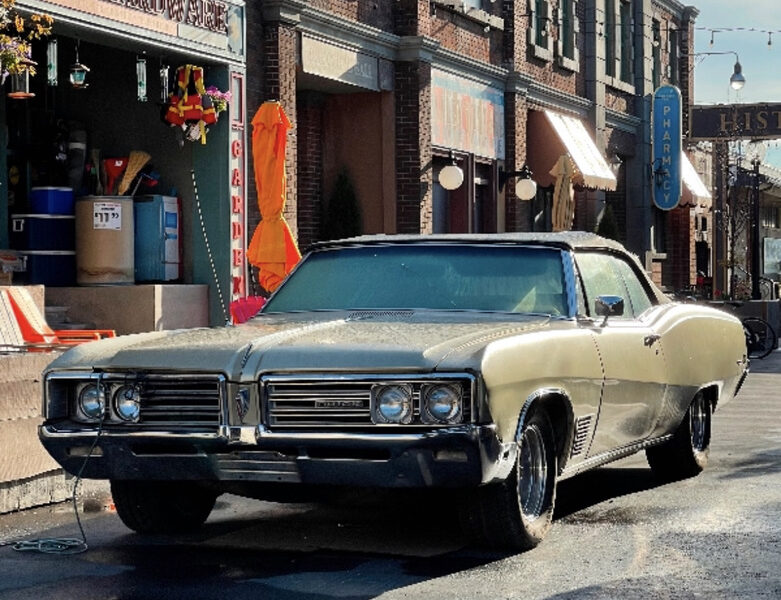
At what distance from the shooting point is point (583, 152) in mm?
28234

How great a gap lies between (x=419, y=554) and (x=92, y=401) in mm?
1669

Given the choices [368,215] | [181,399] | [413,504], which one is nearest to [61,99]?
[368,215]

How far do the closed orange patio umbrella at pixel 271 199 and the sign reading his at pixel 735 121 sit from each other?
22.1 metres

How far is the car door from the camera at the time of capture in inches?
315

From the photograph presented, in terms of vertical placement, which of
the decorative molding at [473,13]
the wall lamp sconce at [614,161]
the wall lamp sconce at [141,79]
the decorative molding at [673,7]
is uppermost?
the decorative molding at [673,7]

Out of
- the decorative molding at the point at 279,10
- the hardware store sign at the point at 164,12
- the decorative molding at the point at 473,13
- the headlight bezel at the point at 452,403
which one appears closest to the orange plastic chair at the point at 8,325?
the hardware store sign at the point at 164,12

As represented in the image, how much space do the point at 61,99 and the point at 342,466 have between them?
11.5m

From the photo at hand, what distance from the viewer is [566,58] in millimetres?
29219

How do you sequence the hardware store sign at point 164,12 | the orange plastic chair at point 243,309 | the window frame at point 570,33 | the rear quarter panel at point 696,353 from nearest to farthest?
the rear quarter panel at point 696,353
the orange plastic chair at point 243,309
the hardware store sign at point 164,12
the window frame at point 570,33

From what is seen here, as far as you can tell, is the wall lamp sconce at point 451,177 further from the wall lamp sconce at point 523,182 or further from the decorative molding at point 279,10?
the decorative molding at point 279,10

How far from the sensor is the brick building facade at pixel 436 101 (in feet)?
63.2

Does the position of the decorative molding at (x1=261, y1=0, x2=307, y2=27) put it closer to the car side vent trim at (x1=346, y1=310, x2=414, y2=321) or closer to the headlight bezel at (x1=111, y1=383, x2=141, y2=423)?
the car side vent trim at (x1=346, y1=310, x2=414, y2=321)

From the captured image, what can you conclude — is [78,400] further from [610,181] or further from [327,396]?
[610,181]

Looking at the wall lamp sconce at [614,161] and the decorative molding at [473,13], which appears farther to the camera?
the wall lamp sconce at [614,161]
